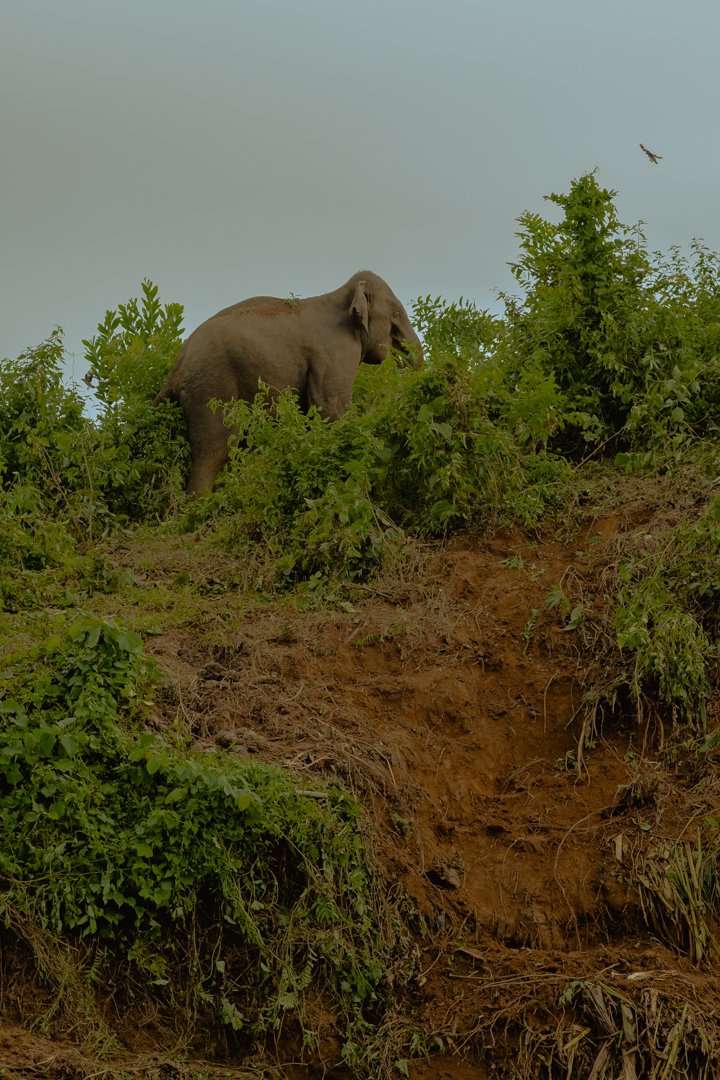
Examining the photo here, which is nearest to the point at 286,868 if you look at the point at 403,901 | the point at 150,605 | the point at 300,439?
the point at 403,901

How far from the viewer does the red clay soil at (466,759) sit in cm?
602

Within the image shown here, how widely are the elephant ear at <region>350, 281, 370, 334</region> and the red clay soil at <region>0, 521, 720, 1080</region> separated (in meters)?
5.20

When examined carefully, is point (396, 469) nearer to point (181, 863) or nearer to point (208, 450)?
point (208, 450)

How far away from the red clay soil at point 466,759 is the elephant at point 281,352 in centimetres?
378

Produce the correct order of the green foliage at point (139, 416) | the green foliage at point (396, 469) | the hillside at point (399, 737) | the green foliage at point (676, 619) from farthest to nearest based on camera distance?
the green foliage at point (139, 416), the green foliage at point (396, 469), the green foliage at point (676, 619), the hillside at point (399, 737)

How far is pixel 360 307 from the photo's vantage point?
13.7 meters

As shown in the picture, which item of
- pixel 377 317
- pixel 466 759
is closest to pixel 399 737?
pixel 466 759

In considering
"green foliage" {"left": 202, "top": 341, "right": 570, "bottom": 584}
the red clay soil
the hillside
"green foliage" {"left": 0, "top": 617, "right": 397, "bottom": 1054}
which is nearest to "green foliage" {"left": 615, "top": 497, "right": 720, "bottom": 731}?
the hillside

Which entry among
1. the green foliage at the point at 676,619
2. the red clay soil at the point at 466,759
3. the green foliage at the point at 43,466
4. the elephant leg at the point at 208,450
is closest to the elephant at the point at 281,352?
the elephant leg at the point at 208,450

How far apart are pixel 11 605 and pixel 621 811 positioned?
3752mm

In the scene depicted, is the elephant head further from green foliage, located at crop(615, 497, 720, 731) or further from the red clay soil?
green foliage, located at crop(615, 497, 720, 731)

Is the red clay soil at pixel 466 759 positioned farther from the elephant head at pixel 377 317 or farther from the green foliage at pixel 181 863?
the elephant head at pixel 377 317

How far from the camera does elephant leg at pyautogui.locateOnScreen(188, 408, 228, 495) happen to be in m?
12.2

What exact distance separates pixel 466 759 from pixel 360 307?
7120mm
